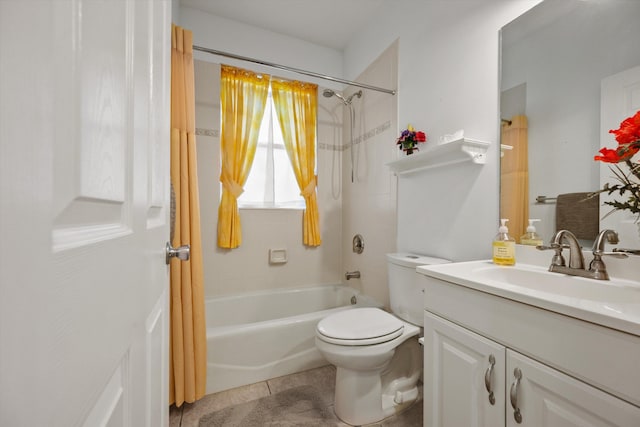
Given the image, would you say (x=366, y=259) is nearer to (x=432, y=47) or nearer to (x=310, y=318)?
(x=310, y=318)

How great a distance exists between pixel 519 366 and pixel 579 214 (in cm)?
65

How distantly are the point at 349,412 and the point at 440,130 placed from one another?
5.26ft

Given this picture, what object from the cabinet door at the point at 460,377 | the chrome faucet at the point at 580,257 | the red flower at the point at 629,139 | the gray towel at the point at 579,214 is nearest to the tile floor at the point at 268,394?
the cabinet door at the point at 460,377

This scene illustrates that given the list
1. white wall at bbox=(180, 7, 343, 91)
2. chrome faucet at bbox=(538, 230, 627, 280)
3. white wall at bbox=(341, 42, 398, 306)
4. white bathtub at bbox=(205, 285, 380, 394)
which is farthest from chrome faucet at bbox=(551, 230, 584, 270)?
white wall at bbox=(180, 7, 343, 91)

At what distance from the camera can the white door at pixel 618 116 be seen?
89cm

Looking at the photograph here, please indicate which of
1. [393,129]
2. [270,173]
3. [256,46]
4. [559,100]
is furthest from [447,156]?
[256,46]

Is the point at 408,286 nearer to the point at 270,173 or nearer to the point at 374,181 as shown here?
the point at 374,181

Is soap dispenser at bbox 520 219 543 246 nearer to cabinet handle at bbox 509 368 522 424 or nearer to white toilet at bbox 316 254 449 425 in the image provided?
white toilet at bbox 316 254 449 425

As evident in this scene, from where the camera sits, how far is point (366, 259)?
2.26 metres

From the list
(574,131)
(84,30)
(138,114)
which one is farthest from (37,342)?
(574,131)

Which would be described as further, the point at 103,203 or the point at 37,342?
the point at 103,203

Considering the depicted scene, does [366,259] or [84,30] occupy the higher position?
[84,30]

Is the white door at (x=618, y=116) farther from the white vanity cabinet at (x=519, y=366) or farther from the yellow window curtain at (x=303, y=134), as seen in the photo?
the yellow window curtain at (x=303, y=134)

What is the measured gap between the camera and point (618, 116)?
3.05 ft
